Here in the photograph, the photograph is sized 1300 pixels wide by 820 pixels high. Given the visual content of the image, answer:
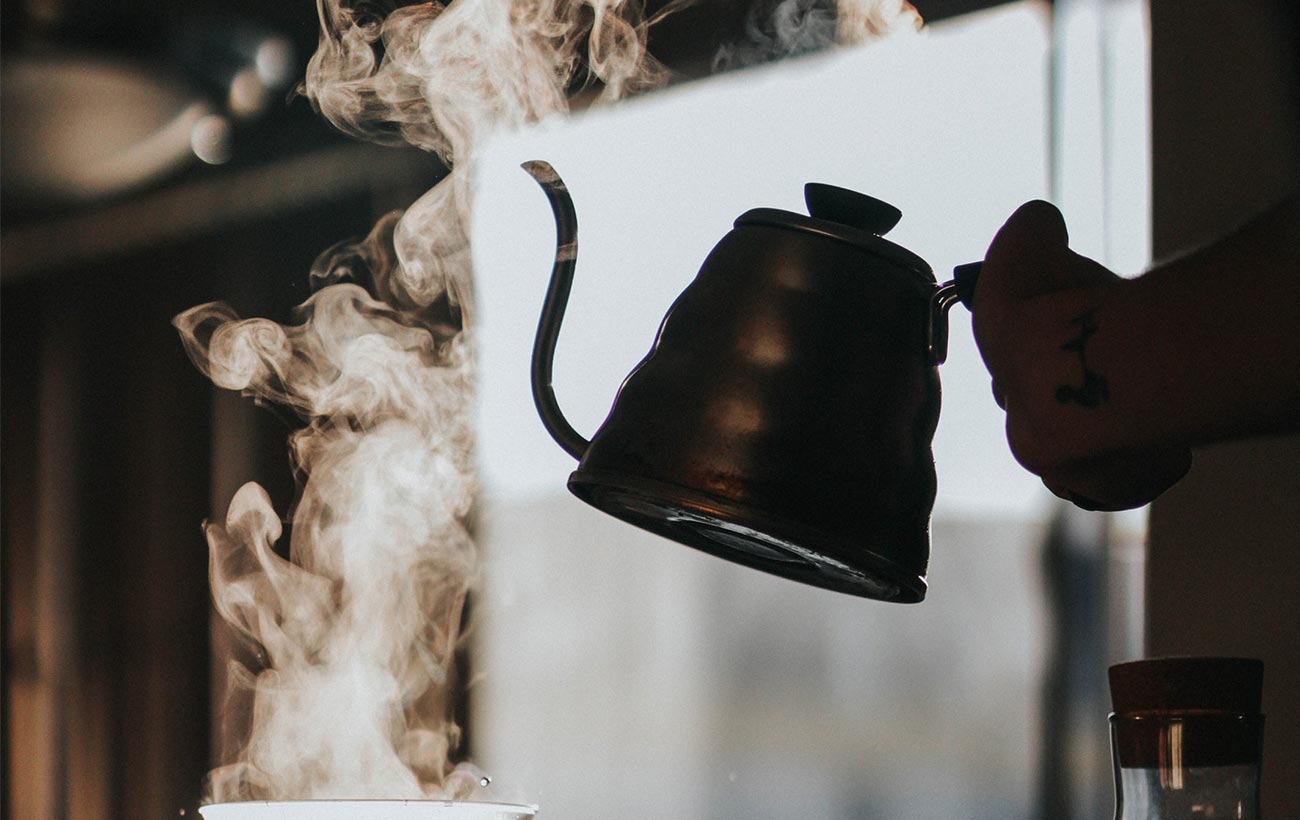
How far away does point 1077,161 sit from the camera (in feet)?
6.11

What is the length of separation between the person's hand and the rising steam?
3.00ft

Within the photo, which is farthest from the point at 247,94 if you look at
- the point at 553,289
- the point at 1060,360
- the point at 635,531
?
the point at 1060,360

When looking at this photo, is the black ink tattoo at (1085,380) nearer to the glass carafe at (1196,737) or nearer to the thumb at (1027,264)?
the thumb at (1027,264)

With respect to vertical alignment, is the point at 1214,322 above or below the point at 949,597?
above

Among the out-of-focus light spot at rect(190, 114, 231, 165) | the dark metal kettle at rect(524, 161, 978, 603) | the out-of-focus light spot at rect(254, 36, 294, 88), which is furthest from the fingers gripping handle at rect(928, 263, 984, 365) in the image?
the out-of-focus light spot at rect(190, 114, 231, 165)

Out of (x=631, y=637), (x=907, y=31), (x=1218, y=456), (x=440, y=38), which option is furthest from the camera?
(x=631, y=637)

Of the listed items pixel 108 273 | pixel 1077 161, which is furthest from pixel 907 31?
pixel 108 273

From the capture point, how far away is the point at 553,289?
699 mm

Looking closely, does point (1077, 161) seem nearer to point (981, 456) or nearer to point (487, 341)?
point (981, 456)

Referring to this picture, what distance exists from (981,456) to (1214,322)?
1.33 meters

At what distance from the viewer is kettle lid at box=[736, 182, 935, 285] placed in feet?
1.94

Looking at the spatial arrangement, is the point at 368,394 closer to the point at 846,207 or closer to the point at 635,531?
the point at 635,531

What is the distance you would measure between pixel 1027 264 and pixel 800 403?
4.9 inches

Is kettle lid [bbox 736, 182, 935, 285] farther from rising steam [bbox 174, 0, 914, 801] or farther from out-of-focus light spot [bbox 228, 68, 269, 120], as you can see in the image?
out-of-focus light spot [bbox 228, 68, 269, 120]
